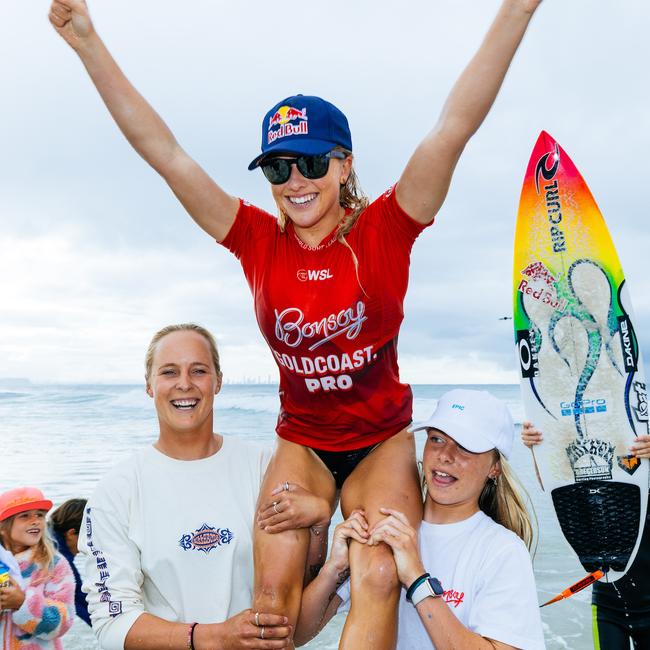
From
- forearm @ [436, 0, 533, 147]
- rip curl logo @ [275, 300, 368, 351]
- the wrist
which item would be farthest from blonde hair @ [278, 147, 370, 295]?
the wrist

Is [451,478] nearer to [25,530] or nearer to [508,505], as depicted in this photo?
[508,505]

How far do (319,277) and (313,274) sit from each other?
0.03 m

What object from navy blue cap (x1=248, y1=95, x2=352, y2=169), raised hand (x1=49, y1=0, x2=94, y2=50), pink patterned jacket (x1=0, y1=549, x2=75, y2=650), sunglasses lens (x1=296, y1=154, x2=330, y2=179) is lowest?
pink patterned jacket (x1=0, y1=549, x2=75, y2=650)

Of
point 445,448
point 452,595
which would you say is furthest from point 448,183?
point 452,595

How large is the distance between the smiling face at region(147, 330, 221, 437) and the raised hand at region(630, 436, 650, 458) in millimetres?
2937

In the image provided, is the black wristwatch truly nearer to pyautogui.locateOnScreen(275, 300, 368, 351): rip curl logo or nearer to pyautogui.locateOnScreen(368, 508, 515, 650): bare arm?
pyautogui.locateOnScreen(368, 508, 515, 650): bare arm

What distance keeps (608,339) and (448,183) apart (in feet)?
9.07

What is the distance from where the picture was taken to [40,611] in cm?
396

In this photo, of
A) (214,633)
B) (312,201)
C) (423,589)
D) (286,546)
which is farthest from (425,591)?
(312,201)

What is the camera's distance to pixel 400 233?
2.86m

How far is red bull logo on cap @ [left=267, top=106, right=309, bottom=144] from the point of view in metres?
2.88

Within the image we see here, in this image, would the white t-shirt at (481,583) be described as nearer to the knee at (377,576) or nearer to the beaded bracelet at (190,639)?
the knee at (377,576)

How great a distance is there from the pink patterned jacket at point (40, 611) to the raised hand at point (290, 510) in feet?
6.19

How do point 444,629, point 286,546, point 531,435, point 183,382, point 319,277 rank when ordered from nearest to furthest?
point 444,629
point 286,546
point 319,277
point 183,382
point 531,435
